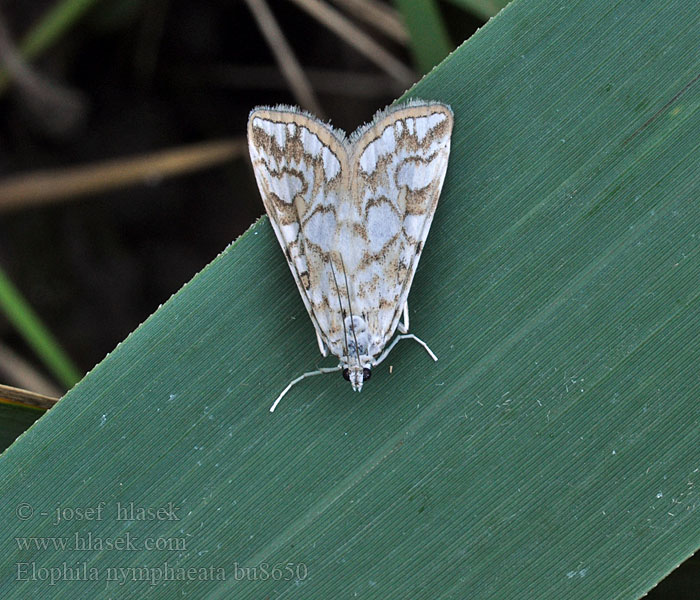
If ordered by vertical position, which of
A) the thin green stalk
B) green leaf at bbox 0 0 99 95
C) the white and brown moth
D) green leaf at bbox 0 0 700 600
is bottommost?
green leaf at bbox 0 0 700 600

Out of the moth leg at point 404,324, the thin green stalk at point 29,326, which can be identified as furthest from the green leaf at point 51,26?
the moth leg at point 404,324

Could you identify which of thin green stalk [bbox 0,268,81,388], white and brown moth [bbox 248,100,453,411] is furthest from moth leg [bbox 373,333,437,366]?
thin green stalk [bbox 0,268,81,388]

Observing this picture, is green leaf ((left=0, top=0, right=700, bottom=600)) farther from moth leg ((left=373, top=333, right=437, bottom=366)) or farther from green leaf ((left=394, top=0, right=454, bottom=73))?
green leaf ((left=394, top=0, right=454, bottom=73))

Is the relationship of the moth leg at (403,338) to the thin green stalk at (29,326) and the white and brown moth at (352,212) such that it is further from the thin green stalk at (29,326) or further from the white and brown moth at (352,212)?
the thin green stalk at (29,326)

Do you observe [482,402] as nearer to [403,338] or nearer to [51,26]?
[403,338]

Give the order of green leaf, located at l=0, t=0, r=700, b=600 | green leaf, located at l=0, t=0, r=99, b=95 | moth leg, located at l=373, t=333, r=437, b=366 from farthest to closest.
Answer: green leaf, located at l=0, t=0, r=99, b=95
moth leg, located at l=373, t=333, r=437, b=366
green leaf, located at l=0, t=0, r=700, b=600

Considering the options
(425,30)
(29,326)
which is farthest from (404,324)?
(29,326)

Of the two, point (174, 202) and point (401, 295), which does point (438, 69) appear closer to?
point (401, 295)
